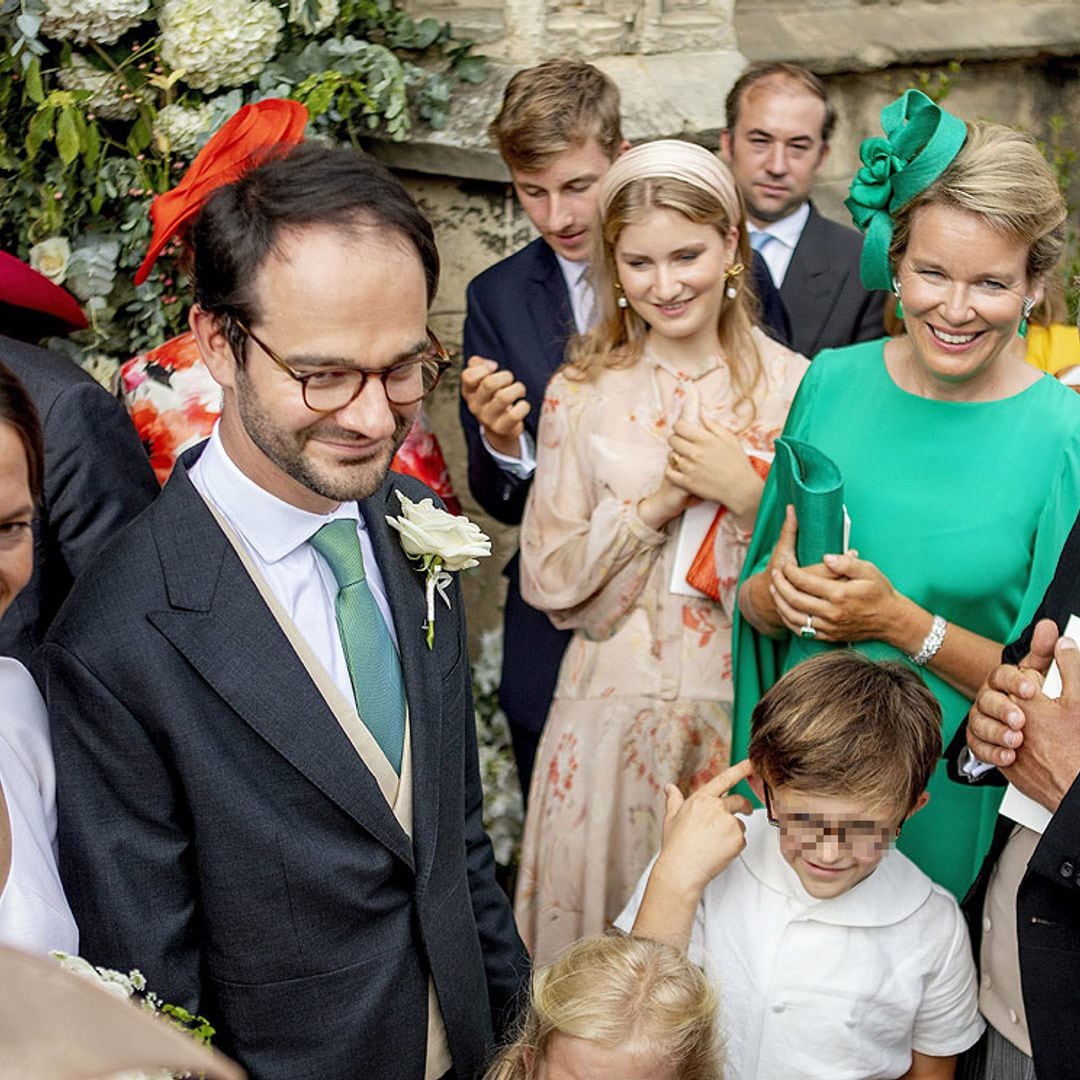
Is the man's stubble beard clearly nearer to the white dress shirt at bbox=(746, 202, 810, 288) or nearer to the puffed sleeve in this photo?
the puffed sleeve

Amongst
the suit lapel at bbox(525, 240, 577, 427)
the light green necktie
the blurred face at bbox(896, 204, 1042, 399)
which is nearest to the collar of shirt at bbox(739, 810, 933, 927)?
the light green necktie

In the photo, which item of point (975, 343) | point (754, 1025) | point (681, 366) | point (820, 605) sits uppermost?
point (975, 343)

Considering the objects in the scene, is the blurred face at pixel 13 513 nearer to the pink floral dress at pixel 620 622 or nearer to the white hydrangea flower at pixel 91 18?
the pink floral dress at pixel 620 622

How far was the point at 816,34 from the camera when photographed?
5.07 metres

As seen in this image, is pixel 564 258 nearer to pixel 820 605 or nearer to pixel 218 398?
pixel 218 398

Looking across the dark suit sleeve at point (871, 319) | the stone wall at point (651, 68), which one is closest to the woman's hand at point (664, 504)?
the dark suit sleeve at point (871, 319)

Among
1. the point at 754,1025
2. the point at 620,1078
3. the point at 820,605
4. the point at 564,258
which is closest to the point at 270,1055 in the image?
the point at 620,1078

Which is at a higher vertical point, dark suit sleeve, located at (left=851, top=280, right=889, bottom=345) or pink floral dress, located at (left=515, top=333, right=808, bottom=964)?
dark suit sleeve, located at (left=851, top=280, right=889, bottom=345)

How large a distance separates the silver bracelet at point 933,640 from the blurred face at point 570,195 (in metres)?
1.35

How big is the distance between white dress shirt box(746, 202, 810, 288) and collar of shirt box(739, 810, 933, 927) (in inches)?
72.3

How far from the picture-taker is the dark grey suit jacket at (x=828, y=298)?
143 inches

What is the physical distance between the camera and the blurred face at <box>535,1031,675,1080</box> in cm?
197

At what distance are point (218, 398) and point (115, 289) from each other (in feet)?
3.32

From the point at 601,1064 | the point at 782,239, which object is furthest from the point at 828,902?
the point at 782,239
